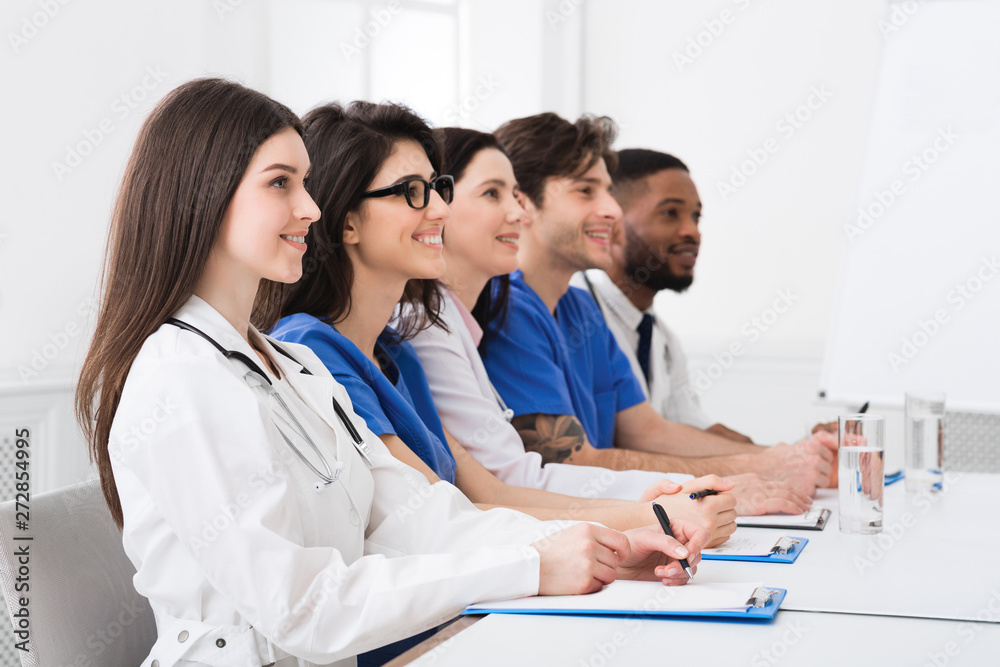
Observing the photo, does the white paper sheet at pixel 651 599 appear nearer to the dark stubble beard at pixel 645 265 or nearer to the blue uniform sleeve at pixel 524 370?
the blue uniform sleeve at pixel 524 370

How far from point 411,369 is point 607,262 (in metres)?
0.95

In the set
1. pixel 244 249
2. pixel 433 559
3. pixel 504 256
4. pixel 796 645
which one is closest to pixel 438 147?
pixel 504 256

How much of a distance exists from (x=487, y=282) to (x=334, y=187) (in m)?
0.64

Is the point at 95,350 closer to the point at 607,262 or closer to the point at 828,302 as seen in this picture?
the point at 607,262

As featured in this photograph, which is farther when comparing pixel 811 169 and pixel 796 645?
pixel 811 169

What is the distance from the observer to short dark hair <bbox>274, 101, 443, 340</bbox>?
1.64m

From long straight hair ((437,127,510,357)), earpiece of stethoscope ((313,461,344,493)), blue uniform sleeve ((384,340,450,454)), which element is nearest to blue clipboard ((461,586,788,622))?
earpiece of stethoscope ((313,461,344,493))

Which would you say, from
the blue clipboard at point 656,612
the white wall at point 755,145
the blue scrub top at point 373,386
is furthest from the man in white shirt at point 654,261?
the blue clipboard at point 656,612

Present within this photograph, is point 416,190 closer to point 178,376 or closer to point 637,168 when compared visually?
point 178,376

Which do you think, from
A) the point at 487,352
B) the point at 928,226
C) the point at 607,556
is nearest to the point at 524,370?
the point at 487,352

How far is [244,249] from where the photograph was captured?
117cm

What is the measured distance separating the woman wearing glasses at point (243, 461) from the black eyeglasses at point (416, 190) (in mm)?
370

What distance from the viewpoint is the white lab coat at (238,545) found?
979mm

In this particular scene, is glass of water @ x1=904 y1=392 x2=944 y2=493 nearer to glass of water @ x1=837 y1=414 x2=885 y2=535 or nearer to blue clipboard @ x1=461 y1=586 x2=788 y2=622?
glass of water @ x1=837 y1=414 x2=885 y2=535
